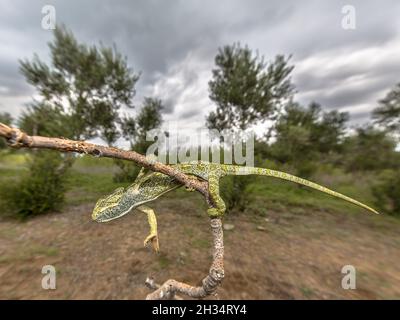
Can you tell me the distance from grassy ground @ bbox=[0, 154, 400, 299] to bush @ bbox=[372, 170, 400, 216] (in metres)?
0.72

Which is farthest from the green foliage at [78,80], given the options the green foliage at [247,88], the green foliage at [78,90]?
the green foliage at [247,88]

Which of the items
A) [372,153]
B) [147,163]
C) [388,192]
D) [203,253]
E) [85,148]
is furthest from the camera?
[372,153]

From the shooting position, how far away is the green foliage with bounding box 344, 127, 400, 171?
1077cm

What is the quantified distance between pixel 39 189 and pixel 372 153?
17.3 meters

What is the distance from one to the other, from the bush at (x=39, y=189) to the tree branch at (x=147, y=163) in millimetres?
8246

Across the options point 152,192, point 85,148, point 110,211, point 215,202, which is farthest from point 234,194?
point 85,148

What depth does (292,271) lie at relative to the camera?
15.0 ft

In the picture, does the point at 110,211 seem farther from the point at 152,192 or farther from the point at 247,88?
the point at 247,88

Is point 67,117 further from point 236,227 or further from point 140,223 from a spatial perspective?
point 236,227

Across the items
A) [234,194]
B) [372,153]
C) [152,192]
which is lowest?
[234,194]

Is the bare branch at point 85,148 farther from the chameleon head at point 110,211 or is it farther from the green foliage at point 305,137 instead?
the green foliage at point 305,137

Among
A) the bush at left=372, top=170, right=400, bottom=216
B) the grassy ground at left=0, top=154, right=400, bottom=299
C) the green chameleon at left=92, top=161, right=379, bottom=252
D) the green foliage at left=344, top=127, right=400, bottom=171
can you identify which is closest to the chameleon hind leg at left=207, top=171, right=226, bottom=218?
the green chameleon at left=92, top=161, right=379, bottom=252

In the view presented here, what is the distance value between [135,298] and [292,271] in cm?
338

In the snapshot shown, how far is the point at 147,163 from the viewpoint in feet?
4.81
